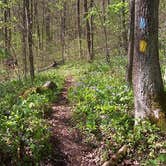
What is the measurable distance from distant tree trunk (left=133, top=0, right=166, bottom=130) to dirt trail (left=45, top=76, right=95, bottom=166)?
1.62 m

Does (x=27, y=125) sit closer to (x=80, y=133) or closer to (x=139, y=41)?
(x=80, y=133)

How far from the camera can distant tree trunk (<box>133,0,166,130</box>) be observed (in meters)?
7.14

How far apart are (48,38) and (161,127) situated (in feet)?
127

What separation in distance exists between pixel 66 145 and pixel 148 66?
276cm

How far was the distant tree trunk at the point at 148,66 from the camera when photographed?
7.14m

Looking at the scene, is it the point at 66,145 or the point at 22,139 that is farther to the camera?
the point at 66,145

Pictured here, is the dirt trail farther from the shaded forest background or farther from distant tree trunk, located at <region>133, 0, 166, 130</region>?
the shaded forest background

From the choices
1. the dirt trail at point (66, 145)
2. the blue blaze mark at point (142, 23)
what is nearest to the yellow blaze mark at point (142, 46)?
the blue blaze mark at point (142, 23)

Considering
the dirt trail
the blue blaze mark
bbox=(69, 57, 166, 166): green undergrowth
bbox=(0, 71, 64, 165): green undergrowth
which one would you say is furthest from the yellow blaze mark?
bbox=(0, 71, 64, 165): green undergrowth

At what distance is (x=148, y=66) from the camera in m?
7.22

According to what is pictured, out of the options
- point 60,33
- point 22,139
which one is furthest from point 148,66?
point 60,33

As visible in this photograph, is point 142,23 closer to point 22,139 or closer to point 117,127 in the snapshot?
point 117,127

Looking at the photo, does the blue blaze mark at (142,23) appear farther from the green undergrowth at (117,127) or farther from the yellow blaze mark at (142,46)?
the green undergrowth at (117,127)

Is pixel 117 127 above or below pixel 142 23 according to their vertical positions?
below
